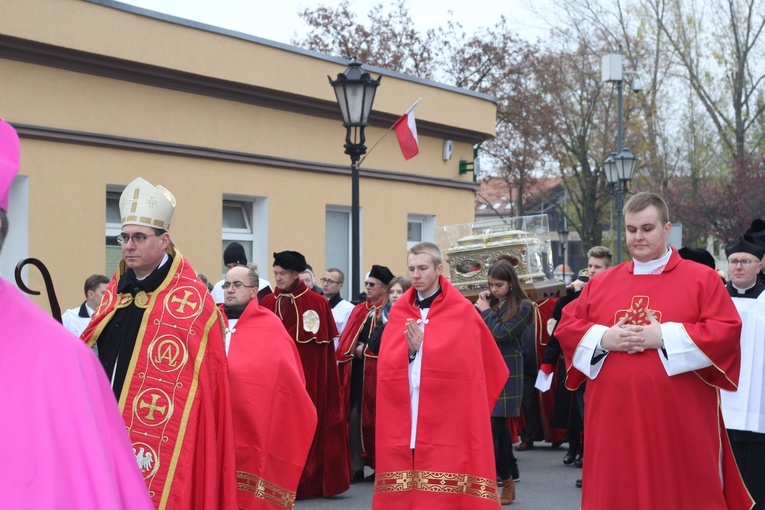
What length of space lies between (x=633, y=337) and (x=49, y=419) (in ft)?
13.9

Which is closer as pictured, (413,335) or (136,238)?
(136,238)

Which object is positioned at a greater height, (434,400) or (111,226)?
(111,226)

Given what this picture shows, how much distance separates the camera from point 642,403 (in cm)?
574

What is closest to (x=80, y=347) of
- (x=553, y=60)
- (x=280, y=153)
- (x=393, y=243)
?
(x=280, y=153)

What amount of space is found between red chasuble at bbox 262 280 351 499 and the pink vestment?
26.2 ft

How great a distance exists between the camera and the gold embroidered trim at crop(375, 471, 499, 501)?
729 centimetres

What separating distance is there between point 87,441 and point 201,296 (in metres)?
3.78

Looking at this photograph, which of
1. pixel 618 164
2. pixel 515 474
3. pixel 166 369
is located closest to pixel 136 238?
pixel 166 369

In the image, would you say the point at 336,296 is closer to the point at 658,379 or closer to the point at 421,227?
the point at 658,379

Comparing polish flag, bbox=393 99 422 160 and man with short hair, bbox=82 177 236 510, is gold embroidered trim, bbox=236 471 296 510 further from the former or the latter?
polish flag, bbox=393 99 422 160

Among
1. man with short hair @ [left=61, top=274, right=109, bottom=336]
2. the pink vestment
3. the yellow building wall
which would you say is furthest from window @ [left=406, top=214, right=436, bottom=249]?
the pink vestment

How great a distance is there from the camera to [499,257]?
1427 cm

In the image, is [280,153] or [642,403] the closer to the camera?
[642,403]

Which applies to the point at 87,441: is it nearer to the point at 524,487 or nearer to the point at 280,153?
the point at 524,487
